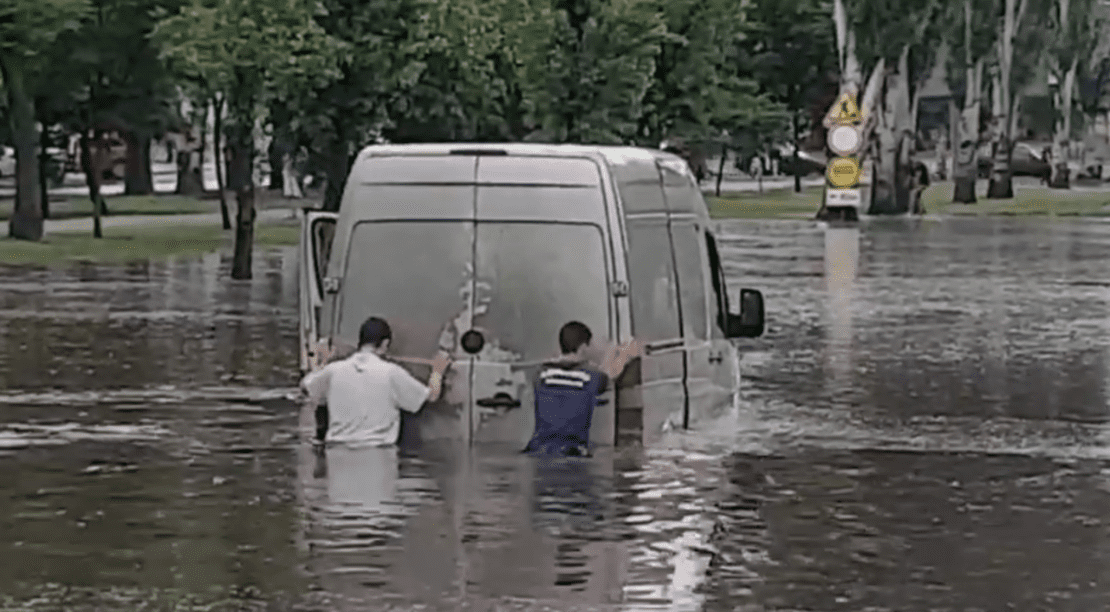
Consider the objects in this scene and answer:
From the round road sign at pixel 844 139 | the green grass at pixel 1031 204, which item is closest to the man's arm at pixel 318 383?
the round road sign at pixel 844 139

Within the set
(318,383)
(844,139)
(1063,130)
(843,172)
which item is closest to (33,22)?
(844,139)

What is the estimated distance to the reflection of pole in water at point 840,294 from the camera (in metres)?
Answer: 26.3

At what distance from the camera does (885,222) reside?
75312 mm

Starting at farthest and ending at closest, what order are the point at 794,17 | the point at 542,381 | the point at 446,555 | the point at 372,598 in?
the point at 794,17 < the point at 542,381 < the point at 446,555 < the point at 372,598

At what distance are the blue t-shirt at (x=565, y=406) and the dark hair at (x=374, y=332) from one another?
0.88m

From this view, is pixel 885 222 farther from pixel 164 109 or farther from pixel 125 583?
pixel 125 583

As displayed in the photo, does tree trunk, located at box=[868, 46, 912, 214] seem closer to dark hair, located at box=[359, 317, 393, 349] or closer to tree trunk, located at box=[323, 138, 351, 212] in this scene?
tree trunk, located at box=[323, 138, 351, 212]

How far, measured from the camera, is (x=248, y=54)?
42500 millimetres

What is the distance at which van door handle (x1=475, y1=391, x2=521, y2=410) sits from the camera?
54.7 ft

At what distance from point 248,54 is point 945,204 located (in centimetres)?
5638

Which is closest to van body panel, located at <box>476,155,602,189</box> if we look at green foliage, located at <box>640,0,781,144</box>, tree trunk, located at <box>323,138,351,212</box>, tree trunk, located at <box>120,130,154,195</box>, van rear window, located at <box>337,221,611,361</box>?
van rear window, located at <box>337,221,611,361</box>

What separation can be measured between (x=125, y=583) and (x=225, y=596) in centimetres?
60

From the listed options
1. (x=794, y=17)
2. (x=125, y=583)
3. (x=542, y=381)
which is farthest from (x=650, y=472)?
(x=794, y=17)

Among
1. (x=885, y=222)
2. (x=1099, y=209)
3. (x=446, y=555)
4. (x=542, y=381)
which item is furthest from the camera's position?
(x=1099, y=209)
